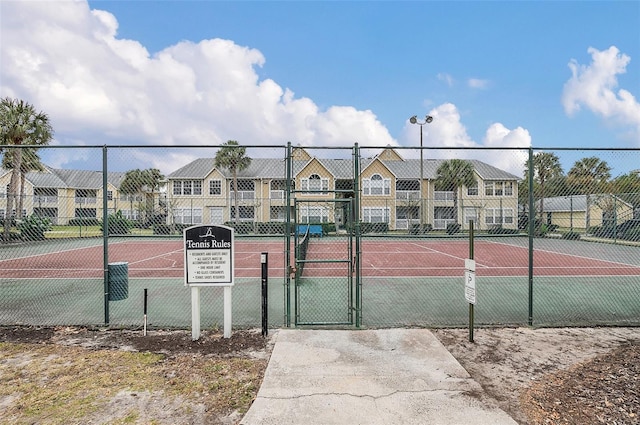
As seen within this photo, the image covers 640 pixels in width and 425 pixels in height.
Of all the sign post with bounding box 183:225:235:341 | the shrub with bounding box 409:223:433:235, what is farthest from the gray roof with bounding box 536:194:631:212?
the sign post with bounding box 183:225:235:341

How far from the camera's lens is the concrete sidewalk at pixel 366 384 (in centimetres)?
334

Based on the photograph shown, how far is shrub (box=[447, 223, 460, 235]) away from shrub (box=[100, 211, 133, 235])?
7414 millimetres

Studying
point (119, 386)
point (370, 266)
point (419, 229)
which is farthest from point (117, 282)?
point (370, 266)

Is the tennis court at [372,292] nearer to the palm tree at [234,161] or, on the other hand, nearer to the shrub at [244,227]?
the shrub at [244,227]

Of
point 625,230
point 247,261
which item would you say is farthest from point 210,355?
point 625,230

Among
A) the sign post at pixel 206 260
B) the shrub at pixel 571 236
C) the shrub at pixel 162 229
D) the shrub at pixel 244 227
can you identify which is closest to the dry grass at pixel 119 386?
the sign post at pixel 206 260

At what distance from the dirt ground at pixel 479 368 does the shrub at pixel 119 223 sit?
211 cm

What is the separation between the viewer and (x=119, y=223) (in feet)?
24.3

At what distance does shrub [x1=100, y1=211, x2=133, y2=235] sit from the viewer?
6.82 m

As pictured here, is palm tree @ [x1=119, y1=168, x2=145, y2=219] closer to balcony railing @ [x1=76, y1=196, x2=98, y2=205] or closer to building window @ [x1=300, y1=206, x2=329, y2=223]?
balcony railing @ [x1=76, y1=196, x2=98, y2=205]

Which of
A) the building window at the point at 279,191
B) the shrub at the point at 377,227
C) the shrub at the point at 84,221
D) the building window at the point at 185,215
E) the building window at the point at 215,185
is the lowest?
→ the shrub at the point at 377,227

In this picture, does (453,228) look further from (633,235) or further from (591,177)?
(633,235)

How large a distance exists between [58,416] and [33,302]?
19.5 feet

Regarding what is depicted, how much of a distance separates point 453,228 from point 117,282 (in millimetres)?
7450
